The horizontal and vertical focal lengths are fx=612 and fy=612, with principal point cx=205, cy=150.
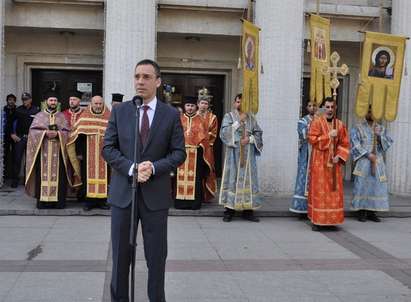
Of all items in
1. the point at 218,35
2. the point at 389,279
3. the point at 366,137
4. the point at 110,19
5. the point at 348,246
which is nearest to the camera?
the point at 389,279

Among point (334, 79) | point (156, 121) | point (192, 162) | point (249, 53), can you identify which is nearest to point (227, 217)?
point (192, 162)

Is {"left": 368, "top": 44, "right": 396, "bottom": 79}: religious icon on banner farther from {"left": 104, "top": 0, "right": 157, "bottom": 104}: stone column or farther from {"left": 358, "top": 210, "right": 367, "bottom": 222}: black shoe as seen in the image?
{"left": 104, "top": 0, "right": 157, "bottom": 104}: stone column

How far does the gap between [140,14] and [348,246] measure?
6046 mm

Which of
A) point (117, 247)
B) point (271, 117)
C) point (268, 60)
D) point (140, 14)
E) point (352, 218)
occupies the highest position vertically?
point (140, 14)

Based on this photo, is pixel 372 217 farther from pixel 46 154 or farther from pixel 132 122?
pixel 132 122

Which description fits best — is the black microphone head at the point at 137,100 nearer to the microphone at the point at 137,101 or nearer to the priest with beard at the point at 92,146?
the microphone at the point at 137,101

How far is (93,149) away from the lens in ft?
32.8

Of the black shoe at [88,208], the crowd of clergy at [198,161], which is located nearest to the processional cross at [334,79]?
the crowd of clergy at [198,161]

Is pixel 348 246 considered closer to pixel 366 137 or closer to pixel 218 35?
pixel 366 137

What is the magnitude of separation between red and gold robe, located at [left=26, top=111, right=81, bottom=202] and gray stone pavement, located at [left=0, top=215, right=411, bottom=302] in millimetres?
521

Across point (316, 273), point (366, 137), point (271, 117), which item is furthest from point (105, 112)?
point (316, 273)

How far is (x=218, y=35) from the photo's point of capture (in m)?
13.0

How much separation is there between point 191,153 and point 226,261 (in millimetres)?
3613

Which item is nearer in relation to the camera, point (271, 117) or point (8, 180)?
point (271, 117)
